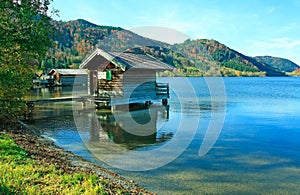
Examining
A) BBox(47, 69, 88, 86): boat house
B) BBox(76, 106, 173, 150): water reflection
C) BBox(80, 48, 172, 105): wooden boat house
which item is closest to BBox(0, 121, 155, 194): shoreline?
BBox(76, 106, 173, 150): water reflection

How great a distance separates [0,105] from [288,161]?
14074 mm

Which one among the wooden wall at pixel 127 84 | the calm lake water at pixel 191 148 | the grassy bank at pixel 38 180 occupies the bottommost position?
the calm lake water at pixel 191 148

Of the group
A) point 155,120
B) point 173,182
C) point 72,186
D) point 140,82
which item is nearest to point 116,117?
point 155,120

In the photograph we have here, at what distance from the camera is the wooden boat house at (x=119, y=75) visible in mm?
21938

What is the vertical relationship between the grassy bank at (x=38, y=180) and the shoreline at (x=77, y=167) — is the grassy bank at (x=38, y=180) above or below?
above

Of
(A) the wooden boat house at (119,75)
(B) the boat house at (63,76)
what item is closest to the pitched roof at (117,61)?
(A) the wooden boat house at (119,75)

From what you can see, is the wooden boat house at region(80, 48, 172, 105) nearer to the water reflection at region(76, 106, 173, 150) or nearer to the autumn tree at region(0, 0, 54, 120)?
the water reflection at region(76, 106, 173, 150)

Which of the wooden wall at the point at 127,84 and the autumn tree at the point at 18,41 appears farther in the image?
the wooden wall at the point at 127,84

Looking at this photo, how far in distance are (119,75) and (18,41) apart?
10409 millimetres

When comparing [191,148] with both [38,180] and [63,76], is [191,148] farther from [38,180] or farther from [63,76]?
[63,76]

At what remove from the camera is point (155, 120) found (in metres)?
19.3

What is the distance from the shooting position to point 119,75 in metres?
22.4

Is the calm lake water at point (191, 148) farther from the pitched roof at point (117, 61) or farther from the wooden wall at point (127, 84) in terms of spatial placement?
the pitched roof at point (117, 61)

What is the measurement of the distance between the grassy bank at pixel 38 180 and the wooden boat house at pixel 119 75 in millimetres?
14318
